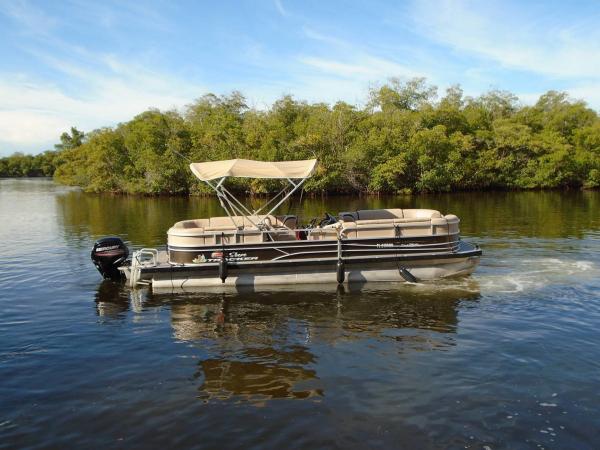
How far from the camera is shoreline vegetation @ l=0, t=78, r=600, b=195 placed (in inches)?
2208

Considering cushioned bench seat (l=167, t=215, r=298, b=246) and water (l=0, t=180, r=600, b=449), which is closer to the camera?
water (l=0, t=180, r=600, b=449)

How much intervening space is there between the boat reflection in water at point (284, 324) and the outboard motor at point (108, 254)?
27.3 inches

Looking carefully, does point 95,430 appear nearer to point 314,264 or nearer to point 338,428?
point 338,428

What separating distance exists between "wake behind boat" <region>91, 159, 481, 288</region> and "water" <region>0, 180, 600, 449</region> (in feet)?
1.58

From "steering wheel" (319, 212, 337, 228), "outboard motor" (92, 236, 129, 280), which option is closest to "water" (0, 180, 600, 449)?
"outboard motor" (92, 236, 129, 280)

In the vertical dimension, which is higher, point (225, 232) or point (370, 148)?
point (370, 148)

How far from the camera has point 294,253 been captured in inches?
536

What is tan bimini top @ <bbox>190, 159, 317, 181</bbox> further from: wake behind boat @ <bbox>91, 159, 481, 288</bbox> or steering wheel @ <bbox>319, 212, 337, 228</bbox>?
steering wheel @ <bbox>319, 212, 337, 228</bbox>

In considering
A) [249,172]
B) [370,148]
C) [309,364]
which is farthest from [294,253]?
[370,148]

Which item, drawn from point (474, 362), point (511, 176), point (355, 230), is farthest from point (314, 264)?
point (511, 176)

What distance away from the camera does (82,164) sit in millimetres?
77000

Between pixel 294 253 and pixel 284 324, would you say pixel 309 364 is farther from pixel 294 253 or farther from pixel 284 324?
pixel 294 253

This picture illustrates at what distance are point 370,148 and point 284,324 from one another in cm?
4648

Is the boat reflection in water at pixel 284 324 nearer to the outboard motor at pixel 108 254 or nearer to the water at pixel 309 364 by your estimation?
the water at pixel 309 364
